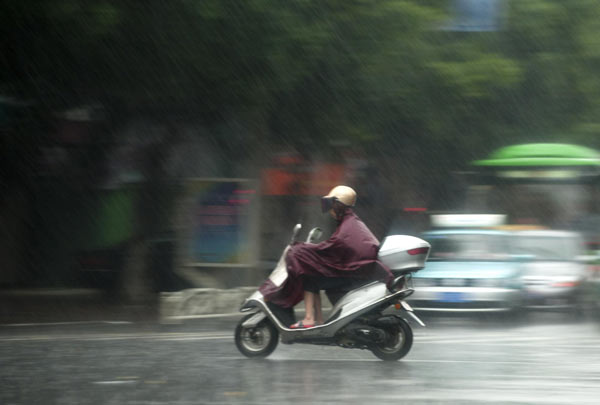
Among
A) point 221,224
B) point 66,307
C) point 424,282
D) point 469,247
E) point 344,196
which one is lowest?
point 66,307

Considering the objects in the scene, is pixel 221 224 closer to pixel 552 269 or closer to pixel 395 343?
pixel 552 269

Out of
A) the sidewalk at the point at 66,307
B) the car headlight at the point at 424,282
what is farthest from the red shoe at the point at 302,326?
the car headlight at the point at 424,282

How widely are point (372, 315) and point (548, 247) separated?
33.0 ft

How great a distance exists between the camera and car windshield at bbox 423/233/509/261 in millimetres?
17328

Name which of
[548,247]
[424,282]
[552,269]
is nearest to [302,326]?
[424,282]

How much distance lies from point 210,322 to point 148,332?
1.73 meters

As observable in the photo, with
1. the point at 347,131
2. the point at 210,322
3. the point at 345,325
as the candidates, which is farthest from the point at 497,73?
the point at 345,325

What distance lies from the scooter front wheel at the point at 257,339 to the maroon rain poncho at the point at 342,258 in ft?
1.05

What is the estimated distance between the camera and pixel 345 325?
1016 centimetres

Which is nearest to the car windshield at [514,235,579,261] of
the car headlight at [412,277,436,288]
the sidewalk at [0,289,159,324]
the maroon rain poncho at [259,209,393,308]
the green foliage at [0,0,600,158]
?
the green foliage at [0,0,600,158]

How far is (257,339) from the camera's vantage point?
1056 cm

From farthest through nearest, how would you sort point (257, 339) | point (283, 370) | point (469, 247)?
point (469, 247)
point (257, 339)
point (283, 370)

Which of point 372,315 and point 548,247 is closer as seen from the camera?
point 372,315

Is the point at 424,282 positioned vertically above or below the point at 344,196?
above
